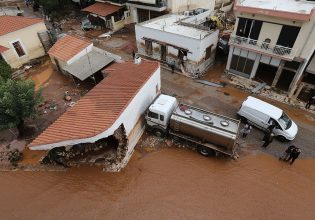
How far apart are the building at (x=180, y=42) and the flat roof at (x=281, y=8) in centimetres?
430

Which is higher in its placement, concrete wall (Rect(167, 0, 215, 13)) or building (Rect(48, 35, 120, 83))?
concrete wall (Rect(167, 0, 215, 13))

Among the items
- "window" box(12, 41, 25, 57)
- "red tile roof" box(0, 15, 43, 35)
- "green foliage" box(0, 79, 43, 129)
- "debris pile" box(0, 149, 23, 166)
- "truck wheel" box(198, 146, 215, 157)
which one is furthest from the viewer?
"window" box(12, 41, 25, 57)

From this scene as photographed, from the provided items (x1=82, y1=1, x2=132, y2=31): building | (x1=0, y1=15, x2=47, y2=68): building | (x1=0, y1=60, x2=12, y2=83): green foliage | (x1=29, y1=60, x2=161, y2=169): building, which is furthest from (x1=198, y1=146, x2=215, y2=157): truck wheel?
(x1=82, y1=1, x2=132, y2=31): building

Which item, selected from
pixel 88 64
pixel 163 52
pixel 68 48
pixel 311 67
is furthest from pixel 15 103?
pixel 311 67

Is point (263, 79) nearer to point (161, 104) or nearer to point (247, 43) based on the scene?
point (247, 43)

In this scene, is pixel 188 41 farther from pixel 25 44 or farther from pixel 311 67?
pixel 25 44

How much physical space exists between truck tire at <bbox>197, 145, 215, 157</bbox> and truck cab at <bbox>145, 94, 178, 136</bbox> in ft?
9.96

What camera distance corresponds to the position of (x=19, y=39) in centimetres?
2541

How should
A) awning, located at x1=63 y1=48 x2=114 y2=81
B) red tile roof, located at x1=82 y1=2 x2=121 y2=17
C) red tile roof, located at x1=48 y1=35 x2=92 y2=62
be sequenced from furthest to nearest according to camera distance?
red tile roof, located at x1=82 y1=2 x2=121 y2=17 < red tile roof, located at x1=48 y1=35 x2=92 y2=62 < awning, located at x1=63 y1=48 x2=114 y2=81

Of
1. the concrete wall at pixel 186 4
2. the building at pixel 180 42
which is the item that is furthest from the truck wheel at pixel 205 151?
the concrete wall at pixel 186 4

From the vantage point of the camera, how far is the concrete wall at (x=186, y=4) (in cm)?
3050

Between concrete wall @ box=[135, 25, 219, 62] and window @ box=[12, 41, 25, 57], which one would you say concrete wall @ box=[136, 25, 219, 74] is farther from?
window @ box=[12, 41, 25, 57]

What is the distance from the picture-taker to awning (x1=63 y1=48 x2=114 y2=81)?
21906mm

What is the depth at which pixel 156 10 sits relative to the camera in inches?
1201
